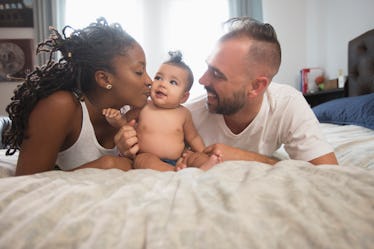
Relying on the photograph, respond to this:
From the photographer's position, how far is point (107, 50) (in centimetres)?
100

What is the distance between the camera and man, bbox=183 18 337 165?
1075 mm

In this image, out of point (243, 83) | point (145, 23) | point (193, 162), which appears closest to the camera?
point (193, 162)

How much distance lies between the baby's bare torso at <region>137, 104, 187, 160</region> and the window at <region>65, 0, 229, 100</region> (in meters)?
2.37

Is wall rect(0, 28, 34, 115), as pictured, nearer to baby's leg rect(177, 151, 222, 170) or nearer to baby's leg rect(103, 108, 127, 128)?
baby's leg rect(103, 108, 127, 128)

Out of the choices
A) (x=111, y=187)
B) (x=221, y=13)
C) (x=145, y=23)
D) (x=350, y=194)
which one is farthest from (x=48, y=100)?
(x=221, y=13)

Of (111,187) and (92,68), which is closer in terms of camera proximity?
(111,187)

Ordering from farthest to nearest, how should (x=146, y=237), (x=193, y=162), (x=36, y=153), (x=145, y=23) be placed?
(x=145, y=23) < (x=193, y=162) < (x=36, y=153) < (x=146, y=237)

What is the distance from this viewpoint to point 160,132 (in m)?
1.12

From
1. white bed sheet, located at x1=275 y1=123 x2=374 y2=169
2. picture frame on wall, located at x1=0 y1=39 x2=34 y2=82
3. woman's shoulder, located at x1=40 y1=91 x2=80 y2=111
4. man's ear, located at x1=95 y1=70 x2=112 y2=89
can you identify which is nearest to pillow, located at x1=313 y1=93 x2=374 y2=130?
white bed sheet, located at x1=275 y1=123 x2=374 y2=169

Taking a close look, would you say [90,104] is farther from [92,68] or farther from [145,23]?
[145,23]

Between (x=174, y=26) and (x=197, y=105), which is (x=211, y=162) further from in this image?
(x=174, y=26)

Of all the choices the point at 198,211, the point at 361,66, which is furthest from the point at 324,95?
the point at 198,211

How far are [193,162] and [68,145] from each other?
425mm

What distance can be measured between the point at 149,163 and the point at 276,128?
22.3 inches
